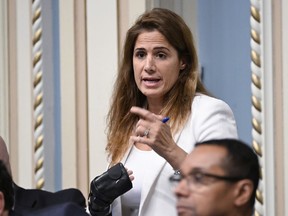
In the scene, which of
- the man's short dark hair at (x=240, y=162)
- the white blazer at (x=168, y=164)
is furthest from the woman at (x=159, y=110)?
the man's short dark hair at (x=240, y=162)

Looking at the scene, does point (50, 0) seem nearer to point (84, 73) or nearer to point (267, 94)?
point (84, 73)

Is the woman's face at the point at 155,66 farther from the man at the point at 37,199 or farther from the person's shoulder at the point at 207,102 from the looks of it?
the man at the point at 37,199

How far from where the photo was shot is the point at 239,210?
2.08 m

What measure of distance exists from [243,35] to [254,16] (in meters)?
0.16

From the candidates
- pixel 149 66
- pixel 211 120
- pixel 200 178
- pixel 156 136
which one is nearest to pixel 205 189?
pixel 200 178

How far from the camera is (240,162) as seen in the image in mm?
2119

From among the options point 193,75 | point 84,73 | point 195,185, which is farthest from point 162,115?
point 84,73

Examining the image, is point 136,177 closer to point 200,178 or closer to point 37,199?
point 37,199

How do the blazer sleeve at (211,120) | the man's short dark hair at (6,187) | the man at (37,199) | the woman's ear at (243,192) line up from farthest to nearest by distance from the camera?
the man at (37,199) < the blazer sleeve at (211,120) < the man's short dark hair at (6,187) < the woman's ear at (243,192)

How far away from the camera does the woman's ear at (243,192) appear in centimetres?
208

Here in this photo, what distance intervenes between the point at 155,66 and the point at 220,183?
0.88 metres

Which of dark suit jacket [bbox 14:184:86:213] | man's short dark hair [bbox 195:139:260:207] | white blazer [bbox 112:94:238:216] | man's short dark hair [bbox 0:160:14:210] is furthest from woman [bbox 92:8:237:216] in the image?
man's short dark hair [bbox 195:139:260:207]

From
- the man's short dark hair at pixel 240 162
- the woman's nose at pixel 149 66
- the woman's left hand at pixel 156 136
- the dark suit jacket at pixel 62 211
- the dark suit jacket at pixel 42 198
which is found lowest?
the dark suit jacket at pixel 42 198

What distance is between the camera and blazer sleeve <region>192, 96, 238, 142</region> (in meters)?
2.73
